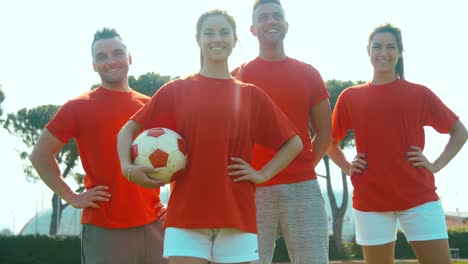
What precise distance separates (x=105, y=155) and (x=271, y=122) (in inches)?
57.4

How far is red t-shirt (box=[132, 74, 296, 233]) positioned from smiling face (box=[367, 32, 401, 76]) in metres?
1.73

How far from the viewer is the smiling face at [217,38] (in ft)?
14.9

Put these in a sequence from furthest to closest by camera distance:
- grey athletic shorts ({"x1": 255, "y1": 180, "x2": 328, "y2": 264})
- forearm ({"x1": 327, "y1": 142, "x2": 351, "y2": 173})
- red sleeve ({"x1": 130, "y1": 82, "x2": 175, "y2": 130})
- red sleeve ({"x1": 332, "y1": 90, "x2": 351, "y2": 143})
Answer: forearm ({"x1": 327, "y1": 142, "x2": 351, "y2": 173}) < red sleeve ({"x1": 332, "y1": 90, "x2": 351, "y2": 143}) < grey athletic shorts ({"x1": 255, "y1": 180, "x2": 328, "y2": 264}) < red sleeve ({"x1": 130, "y1": 82, "x2": 175, "y2": 130})

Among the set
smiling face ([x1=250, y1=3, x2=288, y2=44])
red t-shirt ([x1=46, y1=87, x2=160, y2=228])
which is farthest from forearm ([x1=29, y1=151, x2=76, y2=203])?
smiling face ([x1=250, y1=3, x2=288, y2=44])

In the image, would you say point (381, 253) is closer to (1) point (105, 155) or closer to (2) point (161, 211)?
(2) point (161, 211)

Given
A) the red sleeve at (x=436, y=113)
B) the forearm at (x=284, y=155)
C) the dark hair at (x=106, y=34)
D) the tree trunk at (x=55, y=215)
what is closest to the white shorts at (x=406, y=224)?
the red sleeve at (x=436, y=113)

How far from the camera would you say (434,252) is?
18.3 ft

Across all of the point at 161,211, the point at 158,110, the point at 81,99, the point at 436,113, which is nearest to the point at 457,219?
the point at 436,113

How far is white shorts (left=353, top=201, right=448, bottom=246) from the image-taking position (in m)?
5.62

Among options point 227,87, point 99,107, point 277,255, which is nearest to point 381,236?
point 227,87

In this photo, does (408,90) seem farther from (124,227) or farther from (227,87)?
(124,227)

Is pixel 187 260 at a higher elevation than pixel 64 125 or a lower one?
lower

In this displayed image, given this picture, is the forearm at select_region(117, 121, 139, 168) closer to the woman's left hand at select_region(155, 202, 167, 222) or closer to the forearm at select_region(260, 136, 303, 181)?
the forearm at select_region(260, 136, 303, 181)

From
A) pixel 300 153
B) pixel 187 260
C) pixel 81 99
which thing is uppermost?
pixel 81 99
